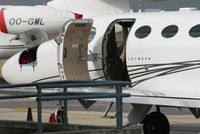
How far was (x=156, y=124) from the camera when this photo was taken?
1988 centimetres

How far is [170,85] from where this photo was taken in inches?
744

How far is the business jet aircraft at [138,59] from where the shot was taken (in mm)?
18500

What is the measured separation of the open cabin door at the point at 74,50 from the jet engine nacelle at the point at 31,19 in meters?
30.1

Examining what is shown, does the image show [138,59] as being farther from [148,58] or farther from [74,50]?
[74,50]

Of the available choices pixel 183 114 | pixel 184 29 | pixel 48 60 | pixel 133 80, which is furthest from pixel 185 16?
pixel 183 114

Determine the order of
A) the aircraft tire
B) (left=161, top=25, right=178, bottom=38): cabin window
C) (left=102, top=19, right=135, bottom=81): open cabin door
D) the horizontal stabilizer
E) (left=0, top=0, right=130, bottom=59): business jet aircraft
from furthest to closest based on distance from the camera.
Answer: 1. (left=0, top=0, right=130, bottom=59): business jet aircraft
2. the horizontal stabilizer
3. (left=102, top=19, right=135, bottom=81): open cabin door
4. the aircraft tire
5. (left=161, top=25, right=178, bottom=38): cabin window

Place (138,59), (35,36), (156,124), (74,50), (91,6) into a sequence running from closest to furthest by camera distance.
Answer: (138,59)
(156,124)
(74,50)
(35,36)
(91,6)

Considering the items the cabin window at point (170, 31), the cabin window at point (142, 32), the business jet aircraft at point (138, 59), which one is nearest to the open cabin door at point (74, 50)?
the business jet aircraft at point (138, 59)

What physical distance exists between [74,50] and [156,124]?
8.07 ft

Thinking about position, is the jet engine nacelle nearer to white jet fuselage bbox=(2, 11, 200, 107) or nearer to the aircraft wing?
the aircraft wing

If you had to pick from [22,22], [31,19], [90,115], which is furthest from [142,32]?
[31,19]

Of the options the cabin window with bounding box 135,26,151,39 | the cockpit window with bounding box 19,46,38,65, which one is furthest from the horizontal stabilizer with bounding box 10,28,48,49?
the cabin window with bounding box 135,26,151,39

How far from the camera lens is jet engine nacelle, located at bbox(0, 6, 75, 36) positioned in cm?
5036

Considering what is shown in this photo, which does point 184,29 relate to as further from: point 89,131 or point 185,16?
point 89,131
